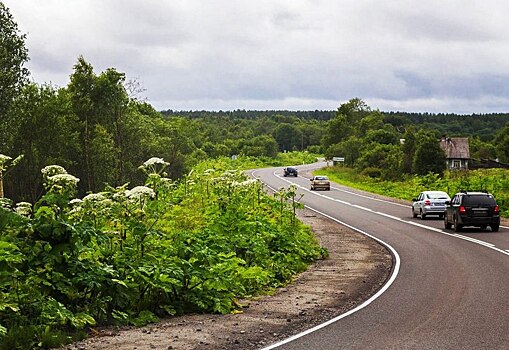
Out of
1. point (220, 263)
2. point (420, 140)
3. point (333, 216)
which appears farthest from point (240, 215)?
point (420, 140)

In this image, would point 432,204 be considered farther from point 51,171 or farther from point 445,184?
point 51,171

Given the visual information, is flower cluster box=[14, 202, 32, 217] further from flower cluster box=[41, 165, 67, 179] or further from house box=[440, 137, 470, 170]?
house box=[440, 137, 470, 170]

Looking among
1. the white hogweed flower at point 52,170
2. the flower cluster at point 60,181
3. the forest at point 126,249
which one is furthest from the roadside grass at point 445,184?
the flower cluster at point 60,181

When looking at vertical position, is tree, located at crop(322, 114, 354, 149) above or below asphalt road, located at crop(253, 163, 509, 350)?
above

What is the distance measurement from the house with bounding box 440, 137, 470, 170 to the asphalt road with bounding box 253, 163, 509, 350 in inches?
3590

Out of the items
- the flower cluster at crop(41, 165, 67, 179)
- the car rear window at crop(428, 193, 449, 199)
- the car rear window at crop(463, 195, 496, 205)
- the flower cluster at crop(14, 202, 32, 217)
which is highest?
the flower cluster at crop(41, 165, 67, 179)

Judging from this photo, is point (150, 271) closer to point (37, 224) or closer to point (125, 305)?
point (125, 305)

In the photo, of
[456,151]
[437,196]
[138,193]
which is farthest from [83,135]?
[456,151]

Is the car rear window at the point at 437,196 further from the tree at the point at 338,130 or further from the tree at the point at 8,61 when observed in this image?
the tree at the point at 338,130

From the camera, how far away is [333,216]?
1676 inches

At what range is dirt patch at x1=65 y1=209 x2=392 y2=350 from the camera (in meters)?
10.4

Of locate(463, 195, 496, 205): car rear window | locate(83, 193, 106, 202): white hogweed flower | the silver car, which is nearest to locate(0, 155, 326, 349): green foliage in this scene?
locate(83, 193, 106, 202): white hogweed flower

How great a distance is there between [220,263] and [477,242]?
45.9ft

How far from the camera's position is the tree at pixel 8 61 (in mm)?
48719
